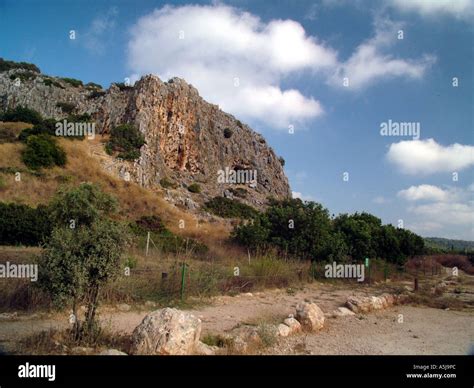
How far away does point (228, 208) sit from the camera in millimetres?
41938

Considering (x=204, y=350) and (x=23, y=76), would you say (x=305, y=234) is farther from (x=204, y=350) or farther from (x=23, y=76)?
(x=23, y=76)

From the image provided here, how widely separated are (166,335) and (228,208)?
3708 cm

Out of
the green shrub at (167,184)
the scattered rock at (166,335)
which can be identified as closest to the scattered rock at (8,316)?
the scattered rock at (166,335)

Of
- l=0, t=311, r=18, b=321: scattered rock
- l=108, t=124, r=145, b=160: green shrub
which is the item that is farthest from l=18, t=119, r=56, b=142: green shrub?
l=0, t=311, r=18, b=321: scattered rock

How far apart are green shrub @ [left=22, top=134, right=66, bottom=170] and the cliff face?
501cm

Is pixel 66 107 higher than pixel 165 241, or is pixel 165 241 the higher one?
pixel 66 107

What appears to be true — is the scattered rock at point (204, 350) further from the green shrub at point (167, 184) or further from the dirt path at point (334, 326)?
the green shrub at point (167, 184)

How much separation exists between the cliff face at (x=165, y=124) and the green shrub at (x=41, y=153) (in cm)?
501

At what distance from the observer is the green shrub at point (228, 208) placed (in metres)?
40.0

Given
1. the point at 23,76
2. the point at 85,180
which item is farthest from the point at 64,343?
the point at 23,76
